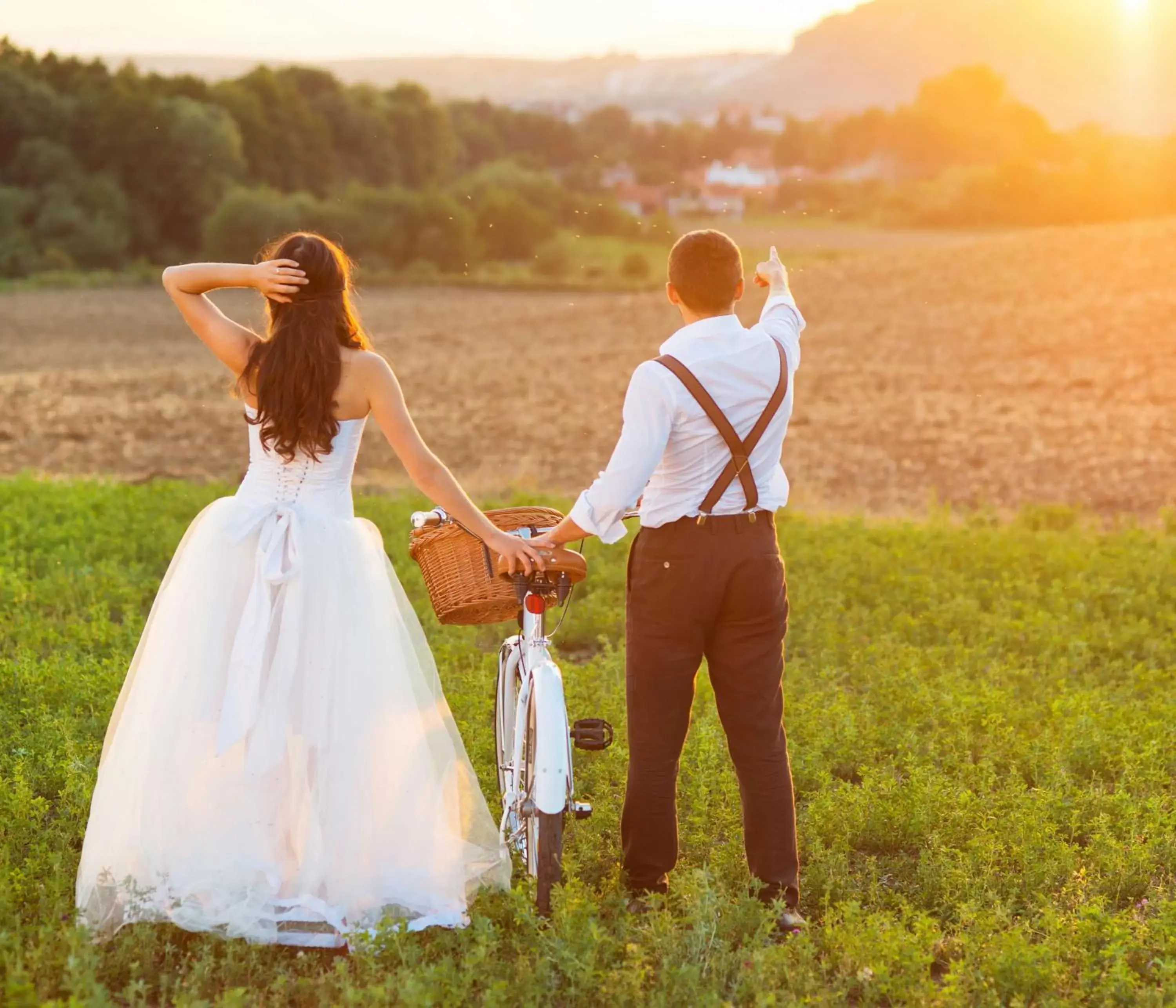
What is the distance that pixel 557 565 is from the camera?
200 inches

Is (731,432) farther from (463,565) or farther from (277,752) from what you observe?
(277,752)

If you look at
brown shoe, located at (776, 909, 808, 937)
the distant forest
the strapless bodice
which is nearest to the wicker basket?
the strapless bodice

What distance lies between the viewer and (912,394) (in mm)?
27344

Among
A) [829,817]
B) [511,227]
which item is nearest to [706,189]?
[511,227]

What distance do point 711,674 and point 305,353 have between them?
6.19 feet

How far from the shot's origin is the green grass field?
4.63m

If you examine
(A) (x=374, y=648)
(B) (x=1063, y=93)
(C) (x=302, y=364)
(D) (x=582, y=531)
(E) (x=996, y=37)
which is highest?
(E) (x=996, y=37)

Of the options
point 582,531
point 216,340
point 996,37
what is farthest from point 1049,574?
point 996,37

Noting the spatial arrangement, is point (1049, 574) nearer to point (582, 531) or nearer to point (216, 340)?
point (582, 531)

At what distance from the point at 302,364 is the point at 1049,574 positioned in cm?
848

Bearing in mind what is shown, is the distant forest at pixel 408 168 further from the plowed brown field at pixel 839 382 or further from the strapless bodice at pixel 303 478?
the strapless bodice at pixel 303 478

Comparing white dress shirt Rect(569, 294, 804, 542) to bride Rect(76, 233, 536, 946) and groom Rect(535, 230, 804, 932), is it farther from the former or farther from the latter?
bride Rect(76, 233, 536, 946)

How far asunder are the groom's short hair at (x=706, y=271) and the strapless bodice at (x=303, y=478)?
1.31m

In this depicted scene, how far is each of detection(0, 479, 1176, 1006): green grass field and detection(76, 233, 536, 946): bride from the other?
205 millimetres
